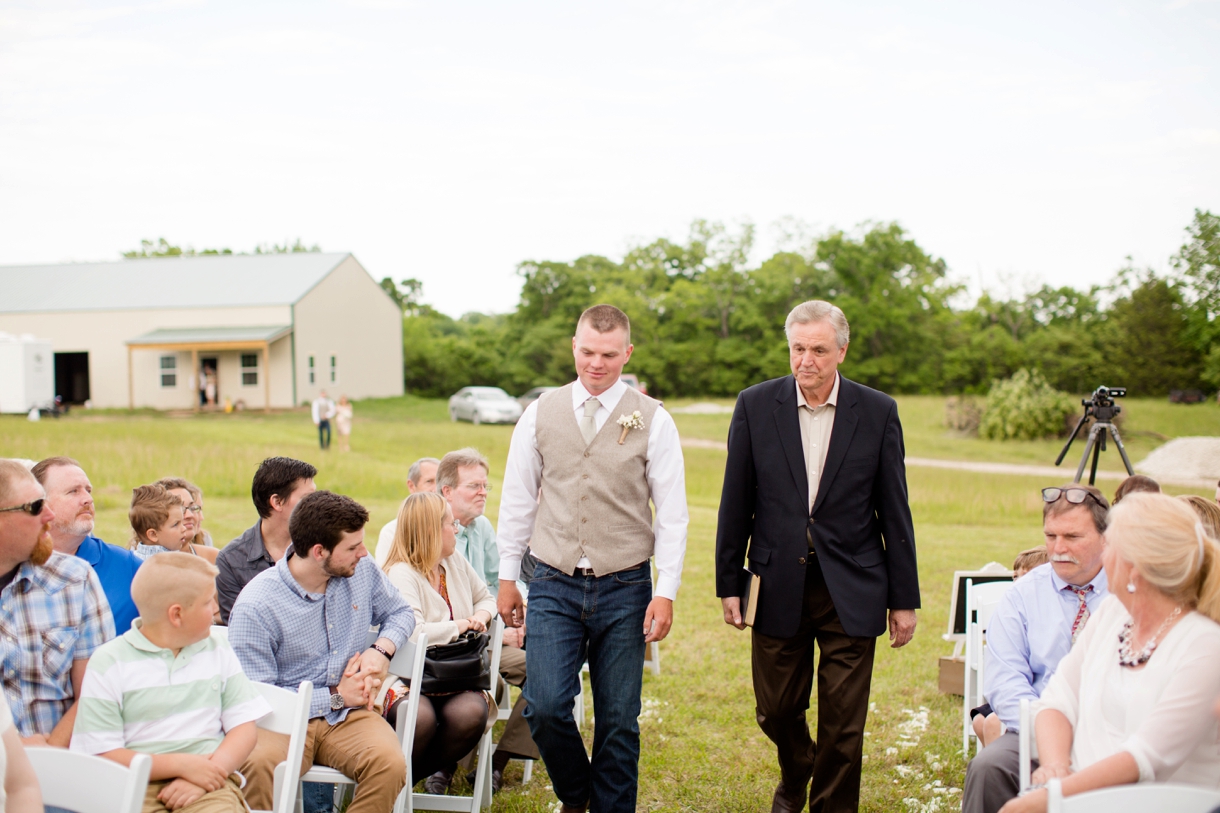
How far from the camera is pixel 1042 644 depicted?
3391 millimetres

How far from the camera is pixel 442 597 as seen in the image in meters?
4.22

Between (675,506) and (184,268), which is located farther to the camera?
(184,268)

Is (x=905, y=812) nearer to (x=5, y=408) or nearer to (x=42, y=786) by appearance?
(x=42, y=786)

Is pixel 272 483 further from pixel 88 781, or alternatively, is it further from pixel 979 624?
pixel 979 624

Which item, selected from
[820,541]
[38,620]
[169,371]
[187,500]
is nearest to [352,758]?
[38,620]

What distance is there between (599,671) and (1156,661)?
1.96 meters

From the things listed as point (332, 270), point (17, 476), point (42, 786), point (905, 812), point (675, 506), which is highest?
point (332, 270)

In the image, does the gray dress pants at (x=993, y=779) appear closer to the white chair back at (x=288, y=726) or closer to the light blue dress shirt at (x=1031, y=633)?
the light blue dress shirt at (x=1031, y=633)

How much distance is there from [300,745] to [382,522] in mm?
9247

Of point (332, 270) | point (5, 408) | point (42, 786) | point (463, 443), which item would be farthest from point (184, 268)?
point (42, 786)

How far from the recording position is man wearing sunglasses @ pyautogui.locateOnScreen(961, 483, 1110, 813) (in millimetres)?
3363

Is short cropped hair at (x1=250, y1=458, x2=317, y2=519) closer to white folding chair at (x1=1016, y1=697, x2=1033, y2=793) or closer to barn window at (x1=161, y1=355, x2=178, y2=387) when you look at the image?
white folding chair at (x1=1016, y1=697, x2=1033, y2=793)

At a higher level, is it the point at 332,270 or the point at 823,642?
the point at 332,270

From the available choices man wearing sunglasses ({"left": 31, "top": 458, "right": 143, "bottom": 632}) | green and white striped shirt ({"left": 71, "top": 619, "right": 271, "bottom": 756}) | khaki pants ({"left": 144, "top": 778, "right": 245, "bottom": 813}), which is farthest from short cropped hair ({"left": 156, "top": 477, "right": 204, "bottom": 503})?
khaki pants ({"left": 144, "top": 778, "right": 245, "bottom": 813})
